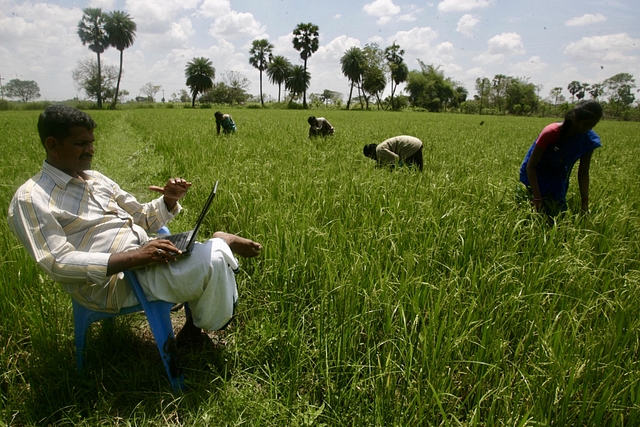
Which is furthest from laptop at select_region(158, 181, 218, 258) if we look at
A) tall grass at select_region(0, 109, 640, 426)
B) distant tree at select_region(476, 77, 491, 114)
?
distant tree at select_region(476, 77, 491, 114)

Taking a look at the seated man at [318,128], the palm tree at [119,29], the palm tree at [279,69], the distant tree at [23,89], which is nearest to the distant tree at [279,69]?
the palm tree at [279,69]

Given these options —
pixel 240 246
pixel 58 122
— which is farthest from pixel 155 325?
pixel 58 122

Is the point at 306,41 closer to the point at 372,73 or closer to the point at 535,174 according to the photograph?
the point at 372,73

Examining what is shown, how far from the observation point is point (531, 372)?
152 cm

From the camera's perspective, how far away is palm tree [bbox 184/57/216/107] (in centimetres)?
5525

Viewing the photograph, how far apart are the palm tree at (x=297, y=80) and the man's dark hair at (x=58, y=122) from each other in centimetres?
5690

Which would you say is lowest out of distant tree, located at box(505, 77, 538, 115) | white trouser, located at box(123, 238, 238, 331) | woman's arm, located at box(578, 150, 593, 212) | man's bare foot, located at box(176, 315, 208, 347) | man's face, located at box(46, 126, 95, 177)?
man's bare foot, located at box(176, 315, 208, 347)

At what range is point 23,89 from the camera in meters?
100

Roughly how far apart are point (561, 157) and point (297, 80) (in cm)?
5720

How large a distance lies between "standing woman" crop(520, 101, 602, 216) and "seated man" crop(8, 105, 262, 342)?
9.55ft

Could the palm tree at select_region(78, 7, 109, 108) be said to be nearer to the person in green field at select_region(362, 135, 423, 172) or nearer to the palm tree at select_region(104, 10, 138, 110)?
the palm tree at select_region(104, 10, 138, 110)

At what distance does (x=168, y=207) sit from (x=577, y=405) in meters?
2.15

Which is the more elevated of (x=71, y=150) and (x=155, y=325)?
(x=71, y=150)

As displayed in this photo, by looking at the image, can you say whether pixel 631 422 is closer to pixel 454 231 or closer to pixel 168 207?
pixel 454 231
